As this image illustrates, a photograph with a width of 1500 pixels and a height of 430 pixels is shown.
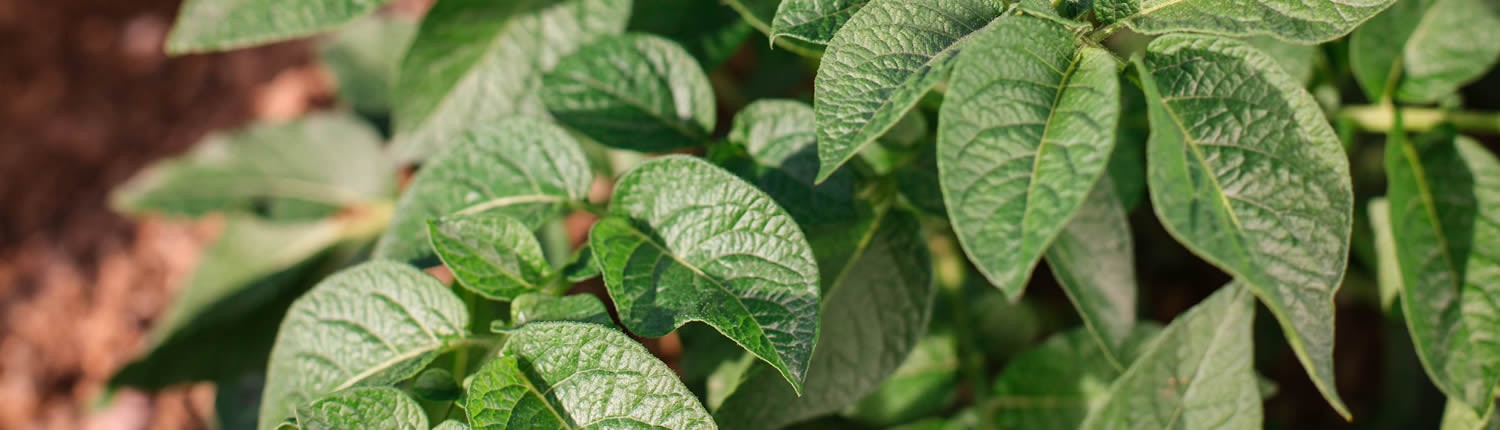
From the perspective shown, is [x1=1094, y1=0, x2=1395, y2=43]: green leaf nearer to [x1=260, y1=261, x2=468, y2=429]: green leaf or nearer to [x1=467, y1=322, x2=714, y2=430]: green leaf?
[x1=467, y1=322, x2=714, y2=430]: green leaf

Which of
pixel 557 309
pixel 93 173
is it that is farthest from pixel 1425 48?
pixel 93 173

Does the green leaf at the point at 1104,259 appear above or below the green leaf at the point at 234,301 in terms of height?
above

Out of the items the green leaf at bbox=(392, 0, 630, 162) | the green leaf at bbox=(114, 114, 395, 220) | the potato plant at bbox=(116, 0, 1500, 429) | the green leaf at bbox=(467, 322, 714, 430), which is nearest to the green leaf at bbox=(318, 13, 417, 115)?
the green leaf at bbox=(114, 114, 395, 220)

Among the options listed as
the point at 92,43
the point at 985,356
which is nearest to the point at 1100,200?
the point at 985,356

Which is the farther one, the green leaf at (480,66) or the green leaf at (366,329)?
the green leaf at (480,66)

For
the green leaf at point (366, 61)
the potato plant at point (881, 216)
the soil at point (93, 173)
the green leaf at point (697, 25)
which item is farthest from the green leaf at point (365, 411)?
the soil at point (93, 173)

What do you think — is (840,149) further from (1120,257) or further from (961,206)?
(1120,257)

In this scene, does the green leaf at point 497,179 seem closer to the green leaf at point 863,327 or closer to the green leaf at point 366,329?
the green leaf at point 366,329
